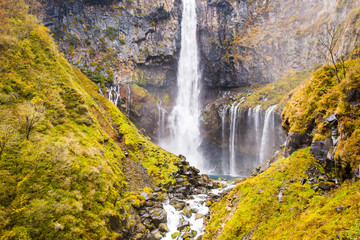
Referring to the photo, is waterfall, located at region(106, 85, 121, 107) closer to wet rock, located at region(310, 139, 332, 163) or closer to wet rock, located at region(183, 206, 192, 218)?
wet rock, located at region(183, 206, 192, 218)

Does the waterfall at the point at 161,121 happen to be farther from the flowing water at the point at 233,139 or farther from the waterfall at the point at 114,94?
the flowing water at the point at 233,139

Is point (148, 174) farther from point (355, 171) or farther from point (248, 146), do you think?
point (248, 146)

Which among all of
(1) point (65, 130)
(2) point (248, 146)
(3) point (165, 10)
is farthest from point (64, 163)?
(3) point (165, 10)

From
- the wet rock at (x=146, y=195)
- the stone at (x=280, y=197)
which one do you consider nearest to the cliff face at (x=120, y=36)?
A: the wet rock at (x=146, y=195)

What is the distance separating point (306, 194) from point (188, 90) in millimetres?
43317

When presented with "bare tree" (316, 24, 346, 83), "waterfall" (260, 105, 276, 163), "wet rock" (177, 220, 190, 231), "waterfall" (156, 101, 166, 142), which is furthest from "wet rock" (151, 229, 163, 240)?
"waterfall" (156, 101, 166, 142)

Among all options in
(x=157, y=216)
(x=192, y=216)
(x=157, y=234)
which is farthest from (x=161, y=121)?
(x=157, y=234)

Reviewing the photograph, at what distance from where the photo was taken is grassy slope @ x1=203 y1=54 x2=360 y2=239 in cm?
522

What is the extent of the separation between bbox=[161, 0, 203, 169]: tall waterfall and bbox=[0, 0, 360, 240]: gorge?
15.1 inches

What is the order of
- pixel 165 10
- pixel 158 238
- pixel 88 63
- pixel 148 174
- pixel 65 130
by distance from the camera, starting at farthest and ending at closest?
pixel 165 10
pixel 88 63
pixel 148 174
pixel 65 130
pixel 158 238

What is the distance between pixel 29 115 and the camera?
10898 millimetres

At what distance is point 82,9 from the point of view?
128ft

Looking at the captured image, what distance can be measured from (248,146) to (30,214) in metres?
38.4

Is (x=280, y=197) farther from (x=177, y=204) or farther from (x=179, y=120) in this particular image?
(x=179, y=120)
